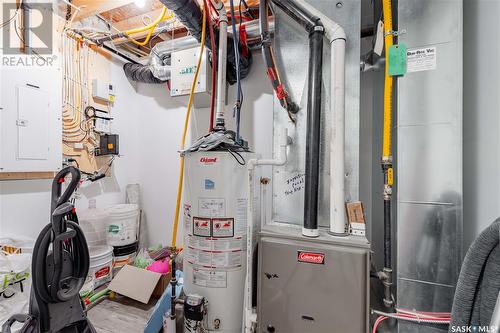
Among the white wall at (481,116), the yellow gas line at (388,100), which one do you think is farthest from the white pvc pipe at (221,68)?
the white wall at (481,116)

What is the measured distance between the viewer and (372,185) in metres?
1.71

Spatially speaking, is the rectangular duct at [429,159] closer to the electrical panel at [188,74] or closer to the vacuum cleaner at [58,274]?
the electrical panel at [188,74]

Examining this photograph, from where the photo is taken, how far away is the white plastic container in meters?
2.17

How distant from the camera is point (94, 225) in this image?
221cm

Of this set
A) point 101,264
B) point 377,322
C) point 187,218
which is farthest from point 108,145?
point 377,322

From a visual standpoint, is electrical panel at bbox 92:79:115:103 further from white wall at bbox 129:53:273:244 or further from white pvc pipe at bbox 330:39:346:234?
white pvc pipe at bbox 330:39:346:234

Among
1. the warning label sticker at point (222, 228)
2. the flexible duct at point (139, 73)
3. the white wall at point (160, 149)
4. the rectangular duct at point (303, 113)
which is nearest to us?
the warning label sticker at point (222, 228)

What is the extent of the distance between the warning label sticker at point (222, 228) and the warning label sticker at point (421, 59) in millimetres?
1364

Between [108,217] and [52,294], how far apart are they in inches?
57.1

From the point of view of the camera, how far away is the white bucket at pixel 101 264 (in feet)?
6.56

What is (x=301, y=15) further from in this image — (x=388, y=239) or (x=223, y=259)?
(x=223, y=259)

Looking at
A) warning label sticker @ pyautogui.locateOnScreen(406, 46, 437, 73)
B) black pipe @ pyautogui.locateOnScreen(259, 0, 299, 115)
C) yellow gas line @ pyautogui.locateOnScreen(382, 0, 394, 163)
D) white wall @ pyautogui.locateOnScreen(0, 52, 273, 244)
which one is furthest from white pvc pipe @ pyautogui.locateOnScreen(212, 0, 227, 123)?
warning label sticker @ pyautogui.locateOnScreen(406, 46, 437, 73)

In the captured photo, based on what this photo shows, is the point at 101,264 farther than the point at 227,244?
Yes

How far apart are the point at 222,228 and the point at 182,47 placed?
5.89 ft
